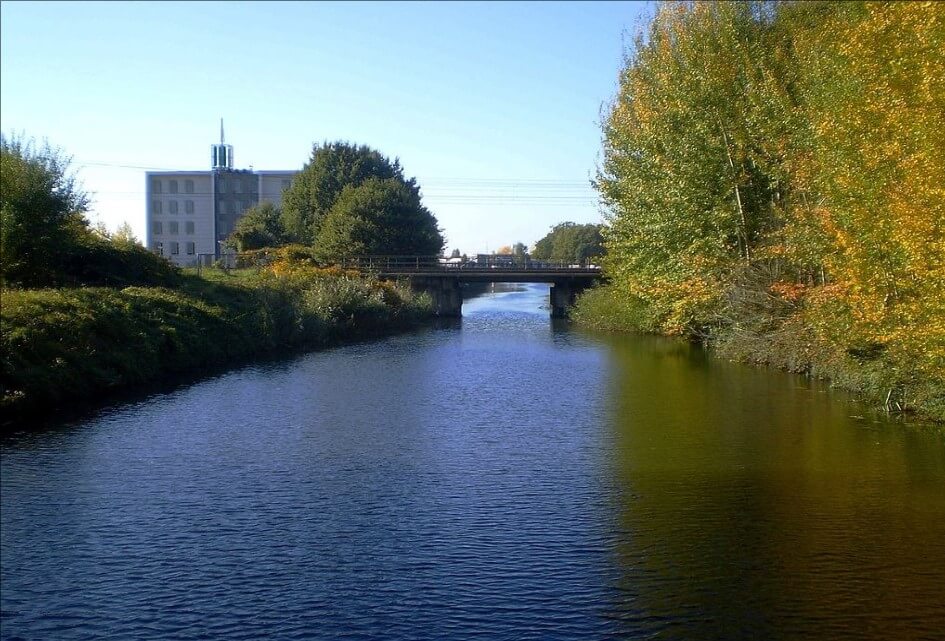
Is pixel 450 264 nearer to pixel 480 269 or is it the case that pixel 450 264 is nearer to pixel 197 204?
pixel 480 269

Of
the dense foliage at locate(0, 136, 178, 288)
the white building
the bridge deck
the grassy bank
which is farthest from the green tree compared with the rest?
the white building

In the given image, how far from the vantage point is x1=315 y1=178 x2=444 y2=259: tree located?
65750 millimetres

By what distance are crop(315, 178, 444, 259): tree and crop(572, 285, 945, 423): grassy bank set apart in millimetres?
30764

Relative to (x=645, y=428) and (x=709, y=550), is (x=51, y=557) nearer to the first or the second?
(x=709, y=550)

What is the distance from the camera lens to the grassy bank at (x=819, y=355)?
1866 cm

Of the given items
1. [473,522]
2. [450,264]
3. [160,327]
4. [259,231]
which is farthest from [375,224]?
[473,522]

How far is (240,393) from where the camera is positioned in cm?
2367

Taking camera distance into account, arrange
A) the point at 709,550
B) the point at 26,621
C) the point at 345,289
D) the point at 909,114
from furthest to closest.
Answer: the point at 345,289, the point at 909,114, the point at 709,550, the point at 26,621

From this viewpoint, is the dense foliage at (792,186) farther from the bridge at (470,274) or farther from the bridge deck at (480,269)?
the bridge at (470,274)

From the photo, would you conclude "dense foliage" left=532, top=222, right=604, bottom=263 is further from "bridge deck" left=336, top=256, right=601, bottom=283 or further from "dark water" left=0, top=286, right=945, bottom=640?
"dark water" left=0, top=286, right=945, bottom=640

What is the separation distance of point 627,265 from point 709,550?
2608 cm

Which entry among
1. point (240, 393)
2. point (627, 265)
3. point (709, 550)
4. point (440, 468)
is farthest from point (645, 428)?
point (627, 265)

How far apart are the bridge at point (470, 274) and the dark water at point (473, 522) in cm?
3970

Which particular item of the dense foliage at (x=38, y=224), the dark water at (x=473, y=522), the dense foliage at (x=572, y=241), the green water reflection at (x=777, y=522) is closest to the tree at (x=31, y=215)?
the dense foliage at (x=38, y=224)
